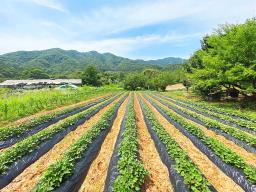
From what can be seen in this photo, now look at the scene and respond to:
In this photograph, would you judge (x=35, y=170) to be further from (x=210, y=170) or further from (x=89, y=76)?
(x=89, y=76)

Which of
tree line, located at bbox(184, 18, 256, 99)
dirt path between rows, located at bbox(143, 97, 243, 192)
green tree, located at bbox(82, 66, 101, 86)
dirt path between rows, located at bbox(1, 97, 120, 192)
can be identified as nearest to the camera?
dirt path between rows, located at bbox(1, 97, 120, 192)

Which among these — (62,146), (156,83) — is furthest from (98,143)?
(156,83)

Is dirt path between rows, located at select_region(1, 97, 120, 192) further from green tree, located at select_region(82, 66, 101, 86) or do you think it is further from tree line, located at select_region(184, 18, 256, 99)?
green tree, located at select_region(82, 66, 101, 86)

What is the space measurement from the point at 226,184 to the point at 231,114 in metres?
10.0

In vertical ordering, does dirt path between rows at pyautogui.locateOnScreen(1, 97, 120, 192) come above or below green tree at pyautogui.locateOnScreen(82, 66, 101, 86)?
below

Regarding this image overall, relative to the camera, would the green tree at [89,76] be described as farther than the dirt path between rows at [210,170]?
Yes

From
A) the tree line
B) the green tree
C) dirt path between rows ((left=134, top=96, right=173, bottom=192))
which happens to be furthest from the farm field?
the green tree

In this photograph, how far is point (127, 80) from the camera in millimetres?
82500

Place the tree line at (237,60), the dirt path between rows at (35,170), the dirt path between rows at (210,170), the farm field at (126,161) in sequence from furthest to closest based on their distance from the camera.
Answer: the tree line at (237,60) → the dirt path between rows at (210,170) → the dirt path between rows at (35,170) → the farm field at (126,161)

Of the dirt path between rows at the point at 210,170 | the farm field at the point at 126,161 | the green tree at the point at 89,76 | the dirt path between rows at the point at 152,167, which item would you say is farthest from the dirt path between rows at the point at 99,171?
the green tree at the point at 89,76

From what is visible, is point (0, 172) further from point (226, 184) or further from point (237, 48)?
point (237, 48)

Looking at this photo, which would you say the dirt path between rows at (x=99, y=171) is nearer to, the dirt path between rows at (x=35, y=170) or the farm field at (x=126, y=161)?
the farm field at (x=126, y=161)

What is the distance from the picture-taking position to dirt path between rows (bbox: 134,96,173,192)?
5533 mm

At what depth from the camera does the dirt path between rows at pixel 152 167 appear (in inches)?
218
